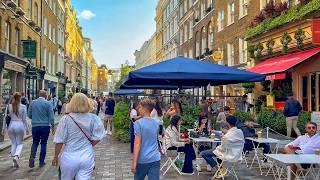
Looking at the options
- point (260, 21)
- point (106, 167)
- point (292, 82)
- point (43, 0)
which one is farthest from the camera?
point (43, 0)

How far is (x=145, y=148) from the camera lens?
5.58 meters

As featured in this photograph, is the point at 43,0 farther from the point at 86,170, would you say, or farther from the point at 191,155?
the point at 86,170

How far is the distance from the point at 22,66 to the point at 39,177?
1979 centimetres

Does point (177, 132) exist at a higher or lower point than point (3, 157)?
higher

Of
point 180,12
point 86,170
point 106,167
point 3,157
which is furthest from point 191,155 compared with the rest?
point 180,12

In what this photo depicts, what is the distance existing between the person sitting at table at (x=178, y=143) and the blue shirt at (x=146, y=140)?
3020 mm

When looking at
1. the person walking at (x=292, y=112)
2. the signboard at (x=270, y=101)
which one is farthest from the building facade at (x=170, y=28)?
the person walking at (x=292, y=112)

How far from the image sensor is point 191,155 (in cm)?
886

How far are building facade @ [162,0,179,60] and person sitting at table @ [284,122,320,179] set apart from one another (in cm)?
4526

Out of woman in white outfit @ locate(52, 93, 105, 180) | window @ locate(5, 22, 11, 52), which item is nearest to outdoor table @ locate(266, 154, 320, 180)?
woman in white outfit @ locate(52, 93, 105, 180)

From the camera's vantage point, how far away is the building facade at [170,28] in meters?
54.5

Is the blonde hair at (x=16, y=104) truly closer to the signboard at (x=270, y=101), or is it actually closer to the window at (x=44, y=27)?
the signboard at (x=270, y=101)

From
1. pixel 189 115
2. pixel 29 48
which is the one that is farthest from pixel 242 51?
pixel 189 115

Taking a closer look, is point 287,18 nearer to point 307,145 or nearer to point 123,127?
point 123,127
